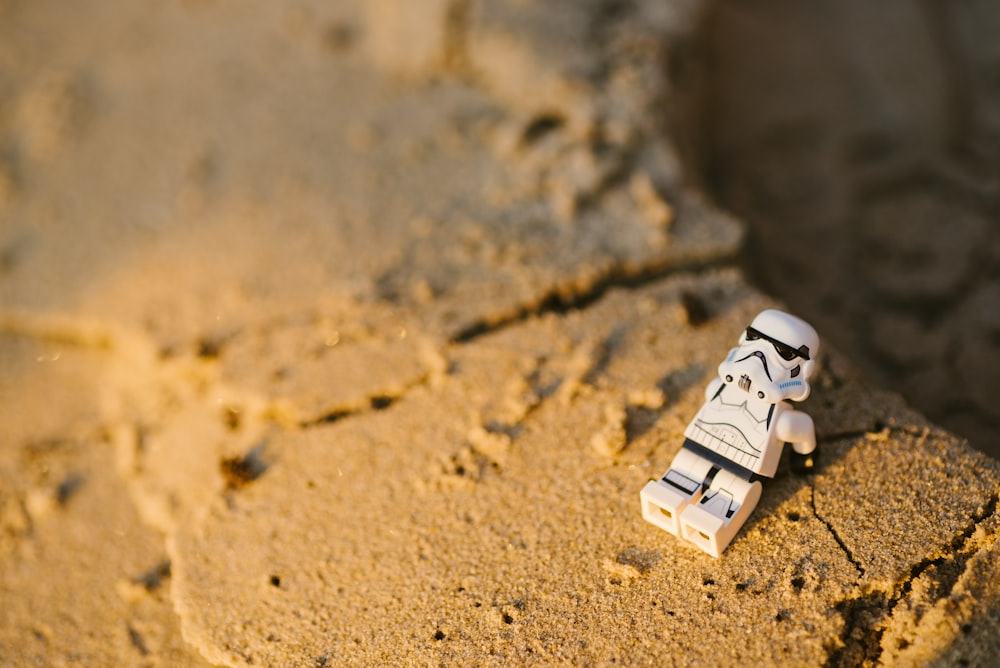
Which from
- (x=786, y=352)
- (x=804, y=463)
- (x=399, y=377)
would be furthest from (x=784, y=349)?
(x=399, y=377)

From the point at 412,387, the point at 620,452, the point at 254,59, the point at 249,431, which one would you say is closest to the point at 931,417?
the point at 620,452

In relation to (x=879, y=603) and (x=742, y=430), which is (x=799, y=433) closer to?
(x=742, y=430)

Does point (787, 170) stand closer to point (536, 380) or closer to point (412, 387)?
point (536, 380)

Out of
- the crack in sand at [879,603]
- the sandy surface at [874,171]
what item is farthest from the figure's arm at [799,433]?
the sandy surface at [874,171]

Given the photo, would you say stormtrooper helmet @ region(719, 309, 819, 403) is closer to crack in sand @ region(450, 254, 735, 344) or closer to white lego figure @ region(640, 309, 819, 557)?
white lego figure @ region(640, 309, 819, 557)

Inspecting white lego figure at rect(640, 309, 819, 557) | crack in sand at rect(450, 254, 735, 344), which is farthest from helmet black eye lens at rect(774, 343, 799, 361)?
crack in sand at rect(450, 254, 735, 344)

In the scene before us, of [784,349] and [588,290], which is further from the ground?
[784,349]

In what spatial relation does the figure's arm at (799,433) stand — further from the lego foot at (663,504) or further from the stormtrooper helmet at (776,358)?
the lego foot at (663,504)
